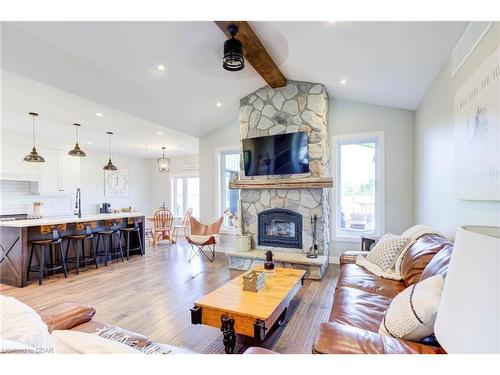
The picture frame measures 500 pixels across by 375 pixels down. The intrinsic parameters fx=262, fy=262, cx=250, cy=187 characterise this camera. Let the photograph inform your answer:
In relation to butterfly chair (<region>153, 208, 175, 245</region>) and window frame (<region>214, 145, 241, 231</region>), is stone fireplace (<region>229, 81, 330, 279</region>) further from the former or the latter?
butterfly chair (<region>153, 208, 175, 245</region>)

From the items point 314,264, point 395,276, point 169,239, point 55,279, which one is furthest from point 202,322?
point 169,239

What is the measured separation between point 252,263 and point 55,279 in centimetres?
305

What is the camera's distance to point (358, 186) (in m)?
4.84

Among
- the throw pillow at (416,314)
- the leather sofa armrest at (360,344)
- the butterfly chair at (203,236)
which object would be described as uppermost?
the throw pillow at (416,314)

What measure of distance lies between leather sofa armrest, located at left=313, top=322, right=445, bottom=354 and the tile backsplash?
7.37 m

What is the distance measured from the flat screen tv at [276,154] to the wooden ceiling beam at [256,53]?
3.14ft

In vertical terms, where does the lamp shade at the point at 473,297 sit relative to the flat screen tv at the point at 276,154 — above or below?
below

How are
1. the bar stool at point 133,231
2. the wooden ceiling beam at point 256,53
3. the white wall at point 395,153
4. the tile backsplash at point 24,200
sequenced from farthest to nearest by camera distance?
the tile backsplash at point 24,200, the bar stool at point 133,231, the white wall at point 395,153, the wooden ceiling beam at point 256,53

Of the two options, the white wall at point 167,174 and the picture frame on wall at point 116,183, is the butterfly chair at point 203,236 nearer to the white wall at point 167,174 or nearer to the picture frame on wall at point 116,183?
the white wall at point 167,174

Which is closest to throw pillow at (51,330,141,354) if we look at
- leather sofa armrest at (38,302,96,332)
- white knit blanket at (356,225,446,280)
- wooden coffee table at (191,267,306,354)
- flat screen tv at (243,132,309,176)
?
leather sofa armrest at (38,302,96,332)

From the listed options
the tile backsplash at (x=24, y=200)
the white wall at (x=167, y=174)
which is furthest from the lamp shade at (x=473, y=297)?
the white wall at (x=167, y=174)

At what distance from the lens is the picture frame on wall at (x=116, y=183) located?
Answer: 8.08m

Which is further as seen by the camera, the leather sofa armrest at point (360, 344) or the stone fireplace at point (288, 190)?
the stone fireplace at point (288, 190)
